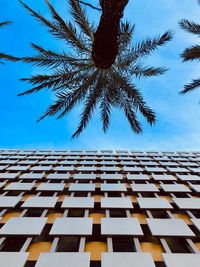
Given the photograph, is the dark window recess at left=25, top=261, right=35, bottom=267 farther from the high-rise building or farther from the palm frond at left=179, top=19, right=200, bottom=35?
the palm frond at left=179, top=19, right=200, bottom=35

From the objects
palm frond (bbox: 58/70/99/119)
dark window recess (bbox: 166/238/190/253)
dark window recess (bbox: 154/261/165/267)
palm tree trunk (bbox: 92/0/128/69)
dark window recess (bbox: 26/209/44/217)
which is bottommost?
dark window recess (bbox: 154/261/165/267)

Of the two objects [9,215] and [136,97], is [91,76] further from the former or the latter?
[9,215]

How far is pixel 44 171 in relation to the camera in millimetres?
12617

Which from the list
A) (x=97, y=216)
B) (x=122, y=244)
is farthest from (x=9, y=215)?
(x=122, y=244)

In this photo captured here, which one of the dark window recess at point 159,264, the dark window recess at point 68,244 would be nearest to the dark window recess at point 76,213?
the dark window recess at point 68,244

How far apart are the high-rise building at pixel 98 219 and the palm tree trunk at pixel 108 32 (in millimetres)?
4647

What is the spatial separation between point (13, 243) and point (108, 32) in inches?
227

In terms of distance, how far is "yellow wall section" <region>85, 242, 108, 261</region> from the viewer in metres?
5.23

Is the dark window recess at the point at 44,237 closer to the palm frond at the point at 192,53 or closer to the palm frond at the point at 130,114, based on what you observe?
the palm frond at the point at 130,114

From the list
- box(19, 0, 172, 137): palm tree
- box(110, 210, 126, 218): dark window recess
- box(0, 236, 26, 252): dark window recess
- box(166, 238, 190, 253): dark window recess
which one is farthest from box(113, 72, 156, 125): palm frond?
box(0, 236, 26, 252): dark window recess

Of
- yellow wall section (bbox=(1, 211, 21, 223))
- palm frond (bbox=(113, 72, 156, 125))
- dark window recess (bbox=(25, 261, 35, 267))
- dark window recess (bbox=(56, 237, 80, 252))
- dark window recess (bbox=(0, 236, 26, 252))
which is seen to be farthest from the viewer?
palm frond (bbox=(113, 72, 156, 125))

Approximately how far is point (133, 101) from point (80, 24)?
3329mm

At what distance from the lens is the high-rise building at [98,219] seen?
193 inches

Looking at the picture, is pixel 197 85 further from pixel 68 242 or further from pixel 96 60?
pixel 68 242
